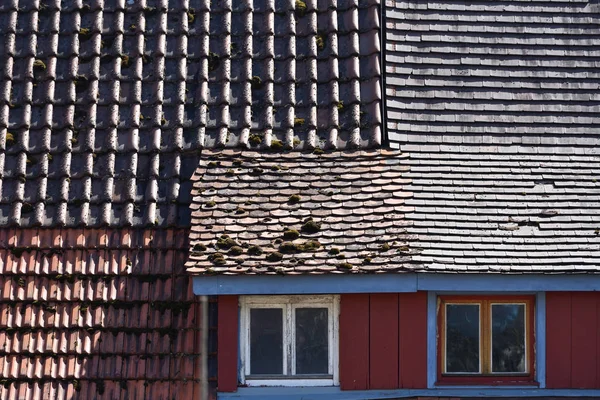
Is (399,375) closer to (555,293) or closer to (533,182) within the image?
(555,293)

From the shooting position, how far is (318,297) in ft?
28.5

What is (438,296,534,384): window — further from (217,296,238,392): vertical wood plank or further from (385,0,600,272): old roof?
(217,296,238,392): vertical wood plank

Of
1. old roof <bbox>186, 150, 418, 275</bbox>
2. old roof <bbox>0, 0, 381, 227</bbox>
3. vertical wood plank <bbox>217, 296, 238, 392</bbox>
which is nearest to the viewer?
old roof <bbox>186, 150, 418, 275</bbox>

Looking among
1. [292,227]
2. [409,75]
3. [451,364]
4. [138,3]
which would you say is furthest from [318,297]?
[138,3]

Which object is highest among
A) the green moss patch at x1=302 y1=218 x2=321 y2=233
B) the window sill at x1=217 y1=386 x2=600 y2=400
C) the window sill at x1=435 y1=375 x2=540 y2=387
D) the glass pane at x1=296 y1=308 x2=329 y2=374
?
the green moss patch at x1=302 y1=218 x2=321 y2=233

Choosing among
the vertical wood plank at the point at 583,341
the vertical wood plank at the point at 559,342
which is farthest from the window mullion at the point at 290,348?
the vertical wood plank at the point at 583,341

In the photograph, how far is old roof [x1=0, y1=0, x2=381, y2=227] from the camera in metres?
9.51

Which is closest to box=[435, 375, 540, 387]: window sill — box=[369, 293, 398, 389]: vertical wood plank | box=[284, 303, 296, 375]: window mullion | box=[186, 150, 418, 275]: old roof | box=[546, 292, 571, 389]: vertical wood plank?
box=[546, 292, 571, 389]: vertical wood plank

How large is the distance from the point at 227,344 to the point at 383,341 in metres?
1.24

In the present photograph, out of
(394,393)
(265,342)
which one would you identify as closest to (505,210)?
(394,393)

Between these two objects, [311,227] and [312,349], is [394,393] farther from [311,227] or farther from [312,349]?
[311,227]

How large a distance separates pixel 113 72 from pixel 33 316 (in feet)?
8.32

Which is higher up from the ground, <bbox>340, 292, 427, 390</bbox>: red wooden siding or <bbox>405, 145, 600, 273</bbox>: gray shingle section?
<bbox>405, 145, 600, 273</bbox>: gray shingle section

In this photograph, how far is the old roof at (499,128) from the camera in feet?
28.1
